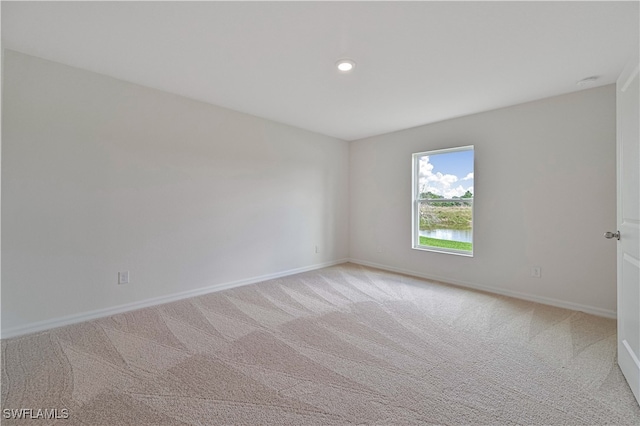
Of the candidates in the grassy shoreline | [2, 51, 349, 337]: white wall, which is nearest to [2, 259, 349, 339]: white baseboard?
[2, 51, 349, 337]: white wall

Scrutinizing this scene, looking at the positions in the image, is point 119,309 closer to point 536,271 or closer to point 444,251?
point 444,251

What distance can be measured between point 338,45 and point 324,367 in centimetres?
242

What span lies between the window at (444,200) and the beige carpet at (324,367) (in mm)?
1231

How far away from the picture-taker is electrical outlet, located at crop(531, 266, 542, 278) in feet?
10.6

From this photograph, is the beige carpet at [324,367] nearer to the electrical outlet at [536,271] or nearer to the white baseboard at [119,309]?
the white baseboard at [119,309]

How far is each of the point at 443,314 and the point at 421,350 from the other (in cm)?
87

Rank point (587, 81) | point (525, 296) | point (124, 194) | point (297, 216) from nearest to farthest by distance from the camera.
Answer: point (587, 81), point (124, 194), point (525, 296), point (297, 216)

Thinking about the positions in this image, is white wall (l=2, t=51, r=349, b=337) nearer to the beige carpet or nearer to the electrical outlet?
the beige carpet

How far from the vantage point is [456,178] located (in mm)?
4066

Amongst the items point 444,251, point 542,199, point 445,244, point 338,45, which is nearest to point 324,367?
point 338,45

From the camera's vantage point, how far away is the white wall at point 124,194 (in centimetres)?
233

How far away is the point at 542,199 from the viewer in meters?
3.21

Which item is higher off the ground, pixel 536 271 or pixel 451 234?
pixel 451 234

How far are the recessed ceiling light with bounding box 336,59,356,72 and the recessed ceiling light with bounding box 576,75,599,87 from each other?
2.31m
